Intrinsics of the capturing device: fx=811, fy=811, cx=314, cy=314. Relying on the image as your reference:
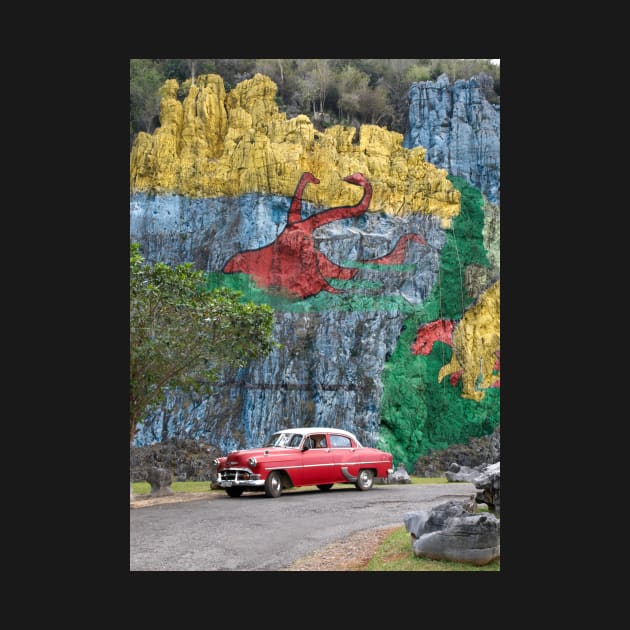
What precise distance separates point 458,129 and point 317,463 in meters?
6.52

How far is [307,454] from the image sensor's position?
1119 centimetres

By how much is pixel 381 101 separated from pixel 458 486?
21.7 feet

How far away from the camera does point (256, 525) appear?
31.8 feet

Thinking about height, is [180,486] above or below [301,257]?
below

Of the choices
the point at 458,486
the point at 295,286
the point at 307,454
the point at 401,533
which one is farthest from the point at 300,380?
the point at 401,533

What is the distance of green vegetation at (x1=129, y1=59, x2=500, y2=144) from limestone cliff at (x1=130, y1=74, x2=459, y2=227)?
0.20 meters

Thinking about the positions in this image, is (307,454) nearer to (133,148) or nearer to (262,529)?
(262,529)

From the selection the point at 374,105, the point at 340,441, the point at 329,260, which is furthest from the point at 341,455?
the point at 374,105

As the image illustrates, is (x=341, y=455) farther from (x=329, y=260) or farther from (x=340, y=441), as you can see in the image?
(x=329, y=260)

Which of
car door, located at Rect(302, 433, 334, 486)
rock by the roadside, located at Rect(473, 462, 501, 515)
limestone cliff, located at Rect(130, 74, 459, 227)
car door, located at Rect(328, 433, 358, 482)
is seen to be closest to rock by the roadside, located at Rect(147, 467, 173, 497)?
car door, located at Rect(302, 433, 334, 486)

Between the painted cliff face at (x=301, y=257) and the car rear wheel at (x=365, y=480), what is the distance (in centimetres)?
→ 320

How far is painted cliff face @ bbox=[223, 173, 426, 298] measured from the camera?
13.2 metres

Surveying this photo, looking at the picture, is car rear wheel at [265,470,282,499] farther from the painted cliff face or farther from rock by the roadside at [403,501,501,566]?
the painted cliff face

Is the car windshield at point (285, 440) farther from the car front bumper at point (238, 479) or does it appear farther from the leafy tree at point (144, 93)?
the leafy tree at point (144, 93)
